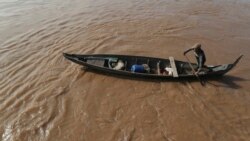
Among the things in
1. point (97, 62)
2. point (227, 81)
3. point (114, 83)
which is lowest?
point (227, 81)

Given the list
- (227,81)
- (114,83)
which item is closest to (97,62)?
(114,83)

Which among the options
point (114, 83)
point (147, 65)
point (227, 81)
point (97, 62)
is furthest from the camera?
point (97, 62)

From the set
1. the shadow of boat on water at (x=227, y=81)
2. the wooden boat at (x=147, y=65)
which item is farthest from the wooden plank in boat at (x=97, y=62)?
the shadow of boat on water at (x=227, y=81)

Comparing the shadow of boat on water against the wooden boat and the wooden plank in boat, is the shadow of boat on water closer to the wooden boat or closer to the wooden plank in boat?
the wooden boat

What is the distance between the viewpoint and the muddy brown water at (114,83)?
9.23 metres

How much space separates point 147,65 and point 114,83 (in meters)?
1.62

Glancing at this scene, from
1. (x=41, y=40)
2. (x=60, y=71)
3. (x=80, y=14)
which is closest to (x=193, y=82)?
(x=60, y=71)

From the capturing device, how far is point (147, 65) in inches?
466

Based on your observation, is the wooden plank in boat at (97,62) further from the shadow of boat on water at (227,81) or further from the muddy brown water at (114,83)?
the shadow of boat on water at (227,81)

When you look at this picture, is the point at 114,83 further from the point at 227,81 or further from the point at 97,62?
the point at 227,81

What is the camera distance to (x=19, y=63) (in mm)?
12516

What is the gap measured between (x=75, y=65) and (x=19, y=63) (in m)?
2.53

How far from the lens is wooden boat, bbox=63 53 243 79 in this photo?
11.1 meters

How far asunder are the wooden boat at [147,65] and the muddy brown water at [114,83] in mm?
424
